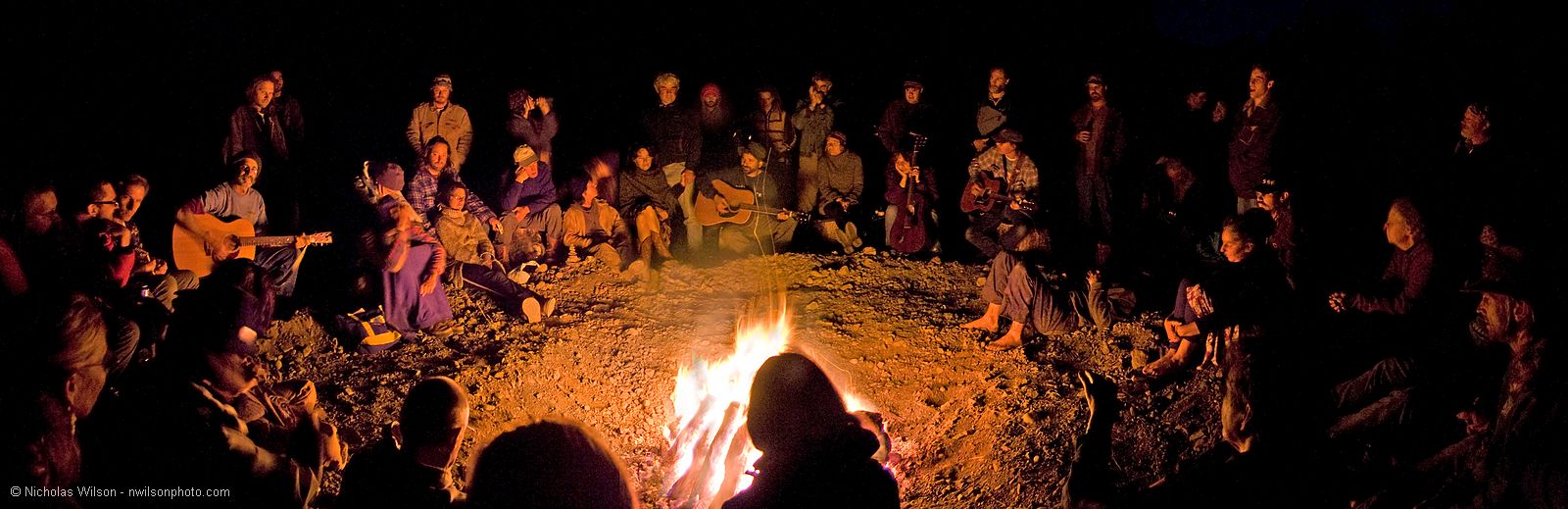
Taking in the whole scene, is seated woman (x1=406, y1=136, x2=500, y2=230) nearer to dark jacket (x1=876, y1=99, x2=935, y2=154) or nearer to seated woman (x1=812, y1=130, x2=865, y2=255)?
seated woman (x1=812, y1=130, x2=865, y2=255)

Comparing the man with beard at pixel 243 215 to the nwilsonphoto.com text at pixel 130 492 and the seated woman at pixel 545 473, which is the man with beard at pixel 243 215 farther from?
the seated woman at pixel 545 473

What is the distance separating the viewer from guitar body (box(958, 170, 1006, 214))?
326 inches

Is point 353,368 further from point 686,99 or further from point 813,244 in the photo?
point 686,99

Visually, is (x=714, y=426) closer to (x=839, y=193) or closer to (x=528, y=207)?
(x=528, y=207)

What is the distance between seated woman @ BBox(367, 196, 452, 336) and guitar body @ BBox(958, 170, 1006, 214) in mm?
4955

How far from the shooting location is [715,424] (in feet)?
18.6

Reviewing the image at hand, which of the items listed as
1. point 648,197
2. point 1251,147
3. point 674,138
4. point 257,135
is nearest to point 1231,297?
point 1251,147

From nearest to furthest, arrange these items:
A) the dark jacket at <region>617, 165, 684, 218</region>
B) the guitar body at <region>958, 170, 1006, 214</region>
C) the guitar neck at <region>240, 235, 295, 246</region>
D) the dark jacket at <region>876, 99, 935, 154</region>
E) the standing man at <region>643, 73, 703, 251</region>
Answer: the guitar neck at <region>240, 235, 295, 246</region>, the guitar body at <region>958, 170, 1006, 214</region>, the dark jacket at <region>617, 165, 684, 218</region>, the standing man at <region>643, 73, 703, 251</region>, the dark jacket at <region>876, 99, 935, 154</region>

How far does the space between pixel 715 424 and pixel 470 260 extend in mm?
3150

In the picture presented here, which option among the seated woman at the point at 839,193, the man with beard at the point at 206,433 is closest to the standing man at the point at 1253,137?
the seated woman at the point at 839,193

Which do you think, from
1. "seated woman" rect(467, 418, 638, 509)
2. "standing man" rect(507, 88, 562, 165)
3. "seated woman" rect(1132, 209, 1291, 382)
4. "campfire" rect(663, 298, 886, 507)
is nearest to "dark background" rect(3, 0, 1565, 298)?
"standing man" rect(507, 88, 562, 165)

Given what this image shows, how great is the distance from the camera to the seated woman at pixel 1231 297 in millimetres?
5652

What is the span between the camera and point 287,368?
6258mm

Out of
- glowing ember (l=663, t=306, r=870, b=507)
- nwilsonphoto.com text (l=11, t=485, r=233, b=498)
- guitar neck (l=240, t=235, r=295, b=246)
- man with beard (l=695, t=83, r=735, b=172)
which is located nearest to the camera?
nwilsonphoto.com text (l=11, t=485, r=233, b=498)
